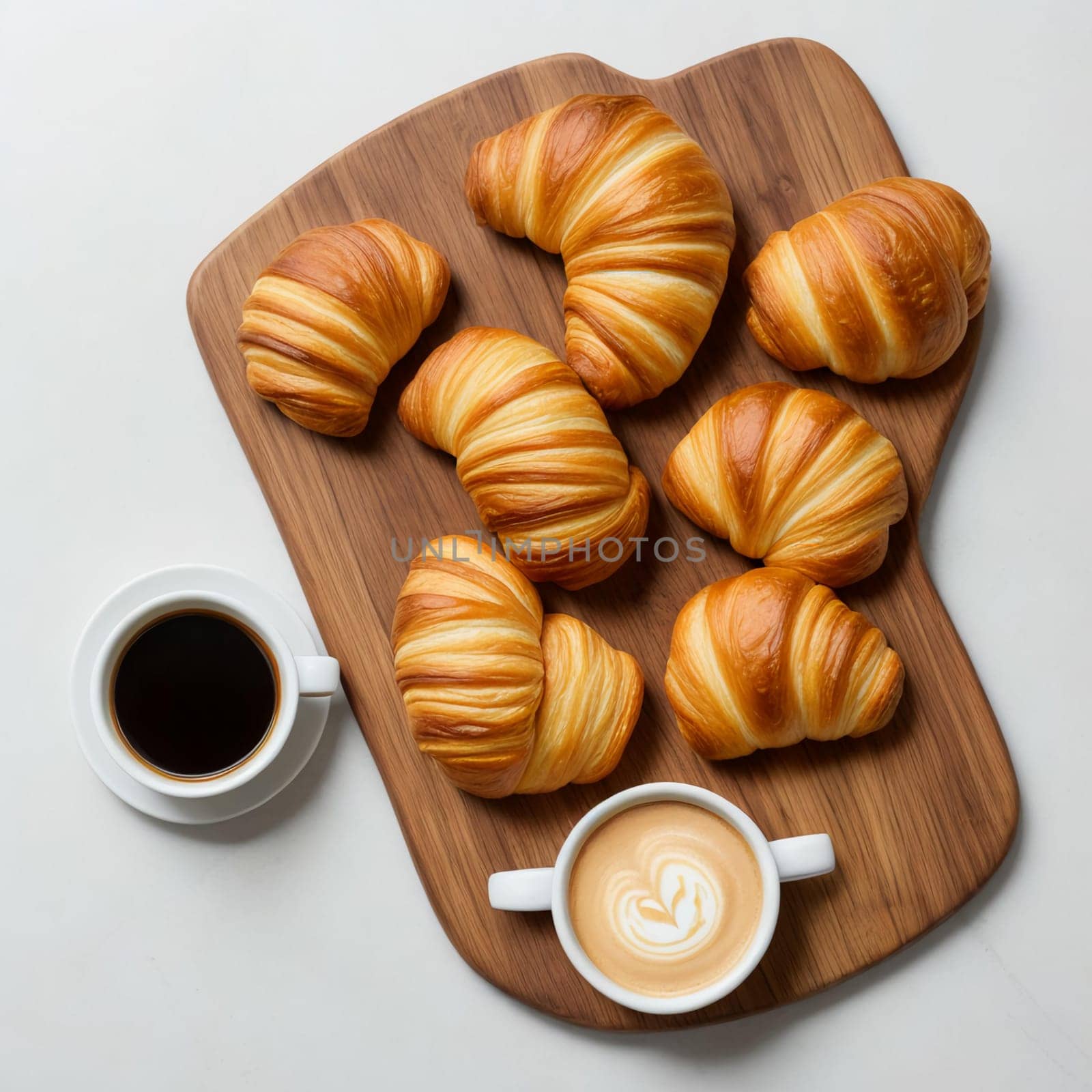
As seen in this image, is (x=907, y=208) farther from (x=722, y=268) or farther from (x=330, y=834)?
(x=330, y=834)

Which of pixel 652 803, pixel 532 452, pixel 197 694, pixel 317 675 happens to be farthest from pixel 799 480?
pixel 197 694

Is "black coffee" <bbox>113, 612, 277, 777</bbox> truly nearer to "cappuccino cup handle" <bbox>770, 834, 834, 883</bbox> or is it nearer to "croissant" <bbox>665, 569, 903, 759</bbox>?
"croissant" <bbox>665, 569, 903, 759</bbox>

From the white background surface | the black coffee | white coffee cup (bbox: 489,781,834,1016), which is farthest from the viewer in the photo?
the white background surface

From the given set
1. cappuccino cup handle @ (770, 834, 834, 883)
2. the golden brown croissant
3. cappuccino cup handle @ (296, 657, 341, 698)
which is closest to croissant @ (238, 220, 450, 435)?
cappuccino cup handle @ (296, 657, 341, 698)

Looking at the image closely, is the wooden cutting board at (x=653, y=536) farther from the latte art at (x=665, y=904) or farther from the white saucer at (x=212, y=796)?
the latte art at (x=665, y=904)

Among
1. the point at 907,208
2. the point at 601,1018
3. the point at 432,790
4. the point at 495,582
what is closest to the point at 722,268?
the point at 907,208

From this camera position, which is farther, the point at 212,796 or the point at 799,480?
the point at 212,796

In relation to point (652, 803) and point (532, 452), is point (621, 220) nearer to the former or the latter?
point (532, 452)
